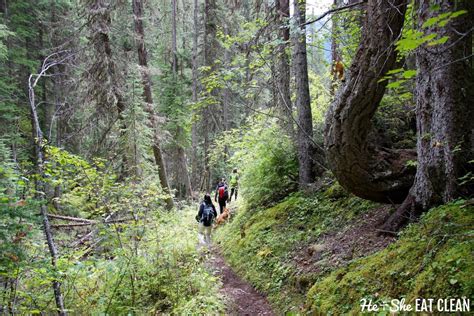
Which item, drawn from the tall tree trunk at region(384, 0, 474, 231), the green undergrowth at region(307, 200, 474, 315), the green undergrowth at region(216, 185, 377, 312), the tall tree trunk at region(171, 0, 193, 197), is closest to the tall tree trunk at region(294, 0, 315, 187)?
the green undergrowth at region(216, 185, 377, 312)

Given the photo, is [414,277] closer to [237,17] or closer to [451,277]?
[451,277]

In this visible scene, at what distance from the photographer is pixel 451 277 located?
3057 mm

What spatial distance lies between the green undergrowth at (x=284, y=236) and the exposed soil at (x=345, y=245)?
0.83 ft

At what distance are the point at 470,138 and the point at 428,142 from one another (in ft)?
1.44

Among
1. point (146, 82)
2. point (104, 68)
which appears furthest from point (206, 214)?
point (104, 68)

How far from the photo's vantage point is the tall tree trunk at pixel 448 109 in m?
3.77

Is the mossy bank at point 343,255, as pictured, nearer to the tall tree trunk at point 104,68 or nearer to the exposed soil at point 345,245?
the exposed soil at point 345,245

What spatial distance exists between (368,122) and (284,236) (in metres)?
3.72

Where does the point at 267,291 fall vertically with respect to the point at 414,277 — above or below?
below

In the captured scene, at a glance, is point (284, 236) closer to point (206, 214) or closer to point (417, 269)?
point (206, 214)

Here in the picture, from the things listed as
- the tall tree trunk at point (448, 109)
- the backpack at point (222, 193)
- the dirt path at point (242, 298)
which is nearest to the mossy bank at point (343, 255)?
the dirt path at point (242, 298)

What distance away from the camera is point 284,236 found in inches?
298

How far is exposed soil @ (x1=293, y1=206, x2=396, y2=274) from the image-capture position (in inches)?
199

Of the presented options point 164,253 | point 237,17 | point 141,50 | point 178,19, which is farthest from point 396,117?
point 178,19
